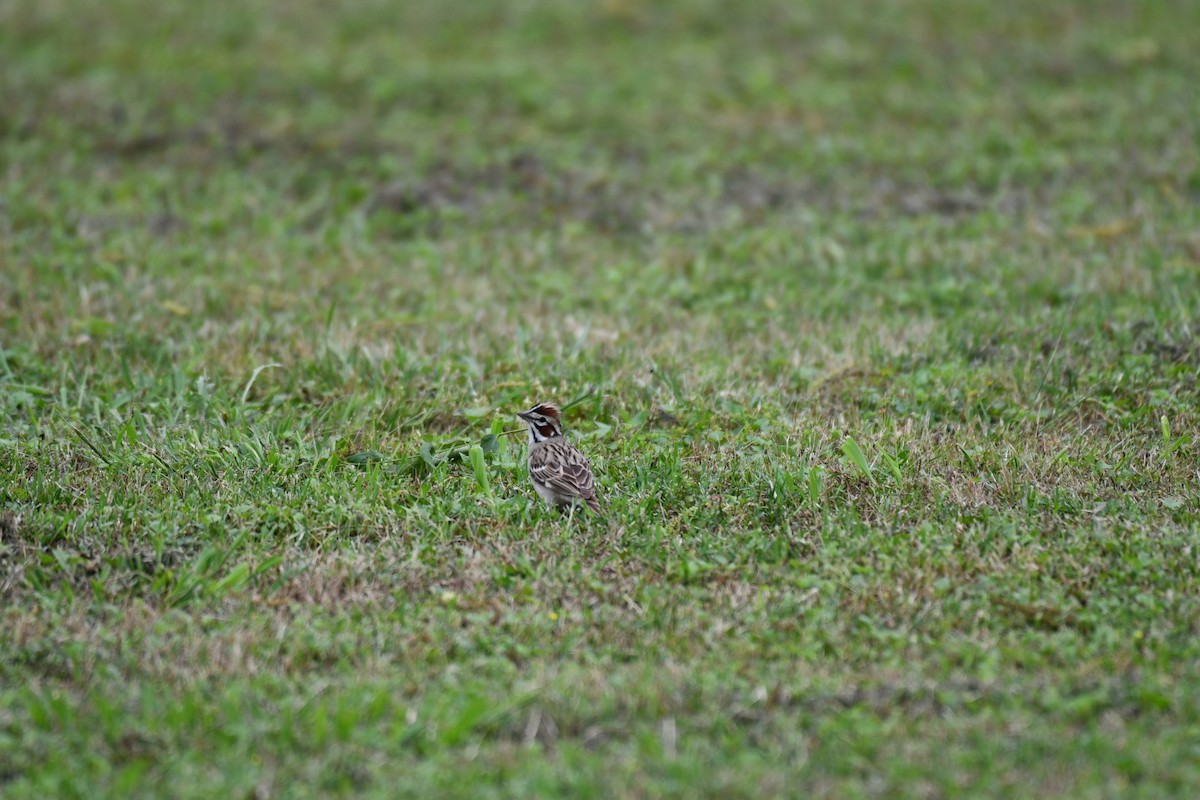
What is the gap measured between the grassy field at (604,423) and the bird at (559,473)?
15cm

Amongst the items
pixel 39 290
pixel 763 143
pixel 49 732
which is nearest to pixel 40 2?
pixel 39 290

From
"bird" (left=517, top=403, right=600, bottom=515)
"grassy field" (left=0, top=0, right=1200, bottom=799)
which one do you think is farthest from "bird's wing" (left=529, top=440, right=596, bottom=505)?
"grassy field" (left=0, top=0, right=1200, bottom=799)

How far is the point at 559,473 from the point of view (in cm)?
602

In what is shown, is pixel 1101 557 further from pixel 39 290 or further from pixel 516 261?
pixel 39 290

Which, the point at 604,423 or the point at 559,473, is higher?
the point at 559,473

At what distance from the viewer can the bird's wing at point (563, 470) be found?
235 inches

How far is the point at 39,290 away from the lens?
8.79 metres

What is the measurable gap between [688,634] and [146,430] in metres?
3.31

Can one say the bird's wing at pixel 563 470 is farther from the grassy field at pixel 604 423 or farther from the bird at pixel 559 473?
the grassy field at pixel 604 423

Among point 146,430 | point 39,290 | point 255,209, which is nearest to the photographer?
point 146,430

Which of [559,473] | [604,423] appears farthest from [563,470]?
[604,423]

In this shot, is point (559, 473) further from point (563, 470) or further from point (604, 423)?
point (604, 423)

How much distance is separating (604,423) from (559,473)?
44.5 inches

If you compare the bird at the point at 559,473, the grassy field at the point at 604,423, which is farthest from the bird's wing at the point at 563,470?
the grassy field at the point at 604,423
